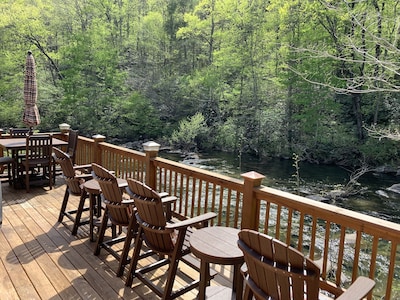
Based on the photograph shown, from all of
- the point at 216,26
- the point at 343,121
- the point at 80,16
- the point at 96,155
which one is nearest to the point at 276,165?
the point at 343,121

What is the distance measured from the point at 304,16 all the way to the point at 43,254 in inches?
639

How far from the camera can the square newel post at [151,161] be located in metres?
4.11

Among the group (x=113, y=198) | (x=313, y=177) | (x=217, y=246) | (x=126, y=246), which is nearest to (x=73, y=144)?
(x=113, y=198)

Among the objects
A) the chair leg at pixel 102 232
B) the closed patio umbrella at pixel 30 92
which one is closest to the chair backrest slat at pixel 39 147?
the closed patio umbrella at pixel 30 92

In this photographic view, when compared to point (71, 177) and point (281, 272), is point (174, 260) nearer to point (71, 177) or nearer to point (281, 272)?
point (281, 272)

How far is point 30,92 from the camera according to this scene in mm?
5547

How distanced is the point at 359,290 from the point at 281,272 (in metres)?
0.40

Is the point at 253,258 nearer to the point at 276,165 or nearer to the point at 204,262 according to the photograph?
the point at 204,262

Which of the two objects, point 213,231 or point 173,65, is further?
point 173,65

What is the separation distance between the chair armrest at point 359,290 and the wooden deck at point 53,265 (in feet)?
4.81

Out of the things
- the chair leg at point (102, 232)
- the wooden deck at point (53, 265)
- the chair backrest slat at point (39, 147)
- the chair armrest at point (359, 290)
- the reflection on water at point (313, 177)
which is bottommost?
the reflection on water at point (313, 177)

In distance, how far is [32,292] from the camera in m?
2.51

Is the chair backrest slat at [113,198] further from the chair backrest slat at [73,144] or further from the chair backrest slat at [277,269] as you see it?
the chair backrest slat at [73,144]

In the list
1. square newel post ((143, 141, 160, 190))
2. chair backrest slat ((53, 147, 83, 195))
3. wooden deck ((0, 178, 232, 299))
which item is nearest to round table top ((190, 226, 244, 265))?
wooden deck ((0, 178, 232, 299))
